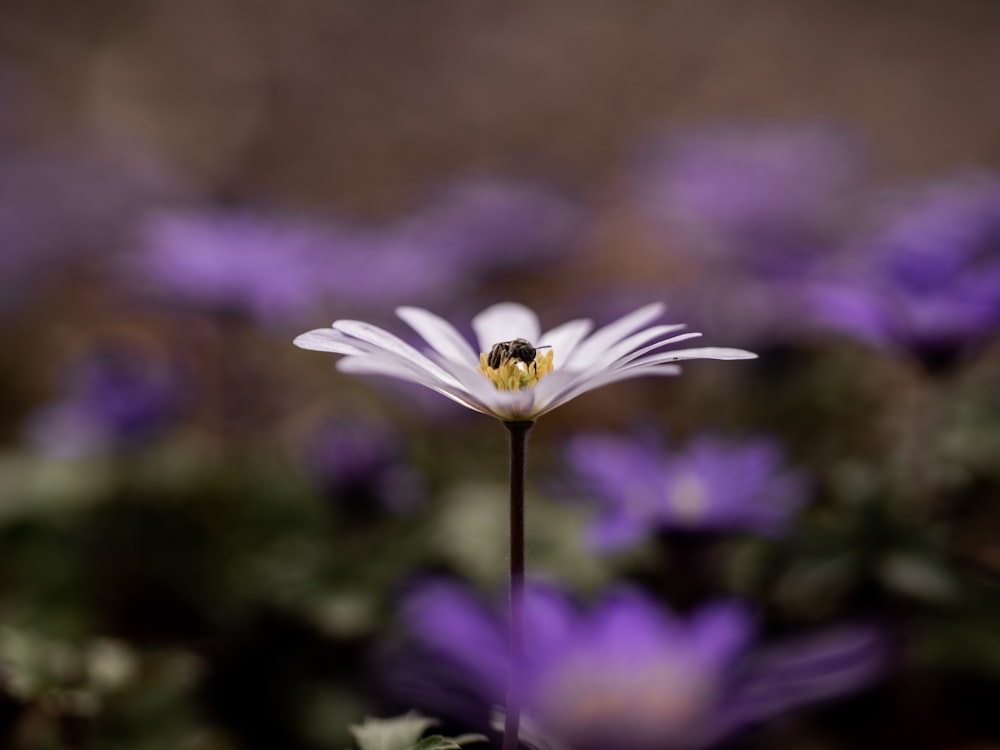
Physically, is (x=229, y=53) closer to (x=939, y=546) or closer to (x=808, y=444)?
(x=808, y=444)

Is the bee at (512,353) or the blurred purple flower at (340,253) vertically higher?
the blurred purple flower at (340,253)

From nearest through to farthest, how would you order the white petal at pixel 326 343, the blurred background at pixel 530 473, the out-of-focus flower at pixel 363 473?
the white petal at pixel 326 343
the blurred background at pixel 530 473
the out-of-focus flower at pixel 363 473

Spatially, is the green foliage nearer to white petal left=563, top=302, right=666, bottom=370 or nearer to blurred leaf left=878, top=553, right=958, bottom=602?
white petal left=563, top=302, right=666, bottom=370

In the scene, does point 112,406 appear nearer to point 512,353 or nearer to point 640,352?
point 512,353

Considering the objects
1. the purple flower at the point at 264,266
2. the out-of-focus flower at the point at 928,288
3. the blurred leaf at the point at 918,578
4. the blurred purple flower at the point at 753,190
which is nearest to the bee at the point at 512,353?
the out-of-focus flower at the point at 928,288

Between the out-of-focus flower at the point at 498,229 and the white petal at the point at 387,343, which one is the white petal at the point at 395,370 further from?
the out-of-focus flower at the point at 498,229

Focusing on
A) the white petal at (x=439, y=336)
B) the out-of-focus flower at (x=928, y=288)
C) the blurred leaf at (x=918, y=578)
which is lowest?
the blurred leaf at (x=918, y=578)

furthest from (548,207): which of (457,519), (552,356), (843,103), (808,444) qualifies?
(843,103)

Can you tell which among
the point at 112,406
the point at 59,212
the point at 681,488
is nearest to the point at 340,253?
the point at 112,406
